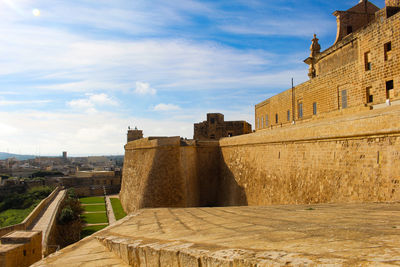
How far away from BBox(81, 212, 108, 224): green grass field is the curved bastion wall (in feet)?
9.85

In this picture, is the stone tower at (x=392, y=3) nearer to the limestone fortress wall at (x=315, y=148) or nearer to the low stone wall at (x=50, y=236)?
the limestone fortress wall at (x=315, y=148)

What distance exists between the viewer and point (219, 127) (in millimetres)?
24109

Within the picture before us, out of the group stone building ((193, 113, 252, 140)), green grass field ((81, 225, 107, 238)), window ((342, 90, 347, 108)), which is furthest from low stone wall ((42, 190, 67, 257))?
window ((342, 90, 347, 108))

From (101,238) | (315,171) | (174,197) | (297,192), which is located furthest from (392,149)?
(174,197)

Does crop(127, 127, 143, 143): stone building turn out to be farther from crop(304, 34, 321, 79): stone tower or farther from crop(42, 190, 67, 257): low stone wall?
crop(304, 34, 321, 79): stone tower

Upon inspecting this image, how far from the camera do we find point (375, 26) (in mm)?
9961

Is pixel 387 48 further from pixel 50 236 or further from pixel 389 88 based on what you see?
pixel 50 236

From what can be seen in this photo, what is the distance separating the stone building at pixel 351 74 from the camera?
950 centimetres

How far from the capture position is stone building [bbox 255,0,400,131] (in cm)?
950

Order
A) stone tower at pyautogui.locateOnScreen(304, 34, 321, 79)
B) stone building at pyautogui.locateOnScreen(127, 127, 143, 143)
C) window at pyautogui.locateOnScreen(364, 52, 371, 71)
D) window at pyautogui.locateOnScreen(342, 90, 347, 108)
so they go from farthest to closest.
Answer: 1. stone building at pyautogui.locateOnScreen(127, 127, 143, 143)
2. stone tower at pyautogui.locateOnScreen(304, 34, 321, 79)
3. window at pyautogui.locateOnScreen(342, 90, 347, 108)
4. window at pyautogui.locateOnScreen(364, 52, 371, 71)

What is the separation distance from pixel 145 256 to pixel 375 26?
10.3 metres

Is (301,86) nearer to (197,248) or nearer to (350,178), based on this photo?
(350,178)

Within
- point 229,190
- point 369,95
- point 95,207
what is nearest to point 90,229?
point 95,207

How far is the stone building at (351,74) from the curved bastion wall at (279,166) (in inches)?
127
